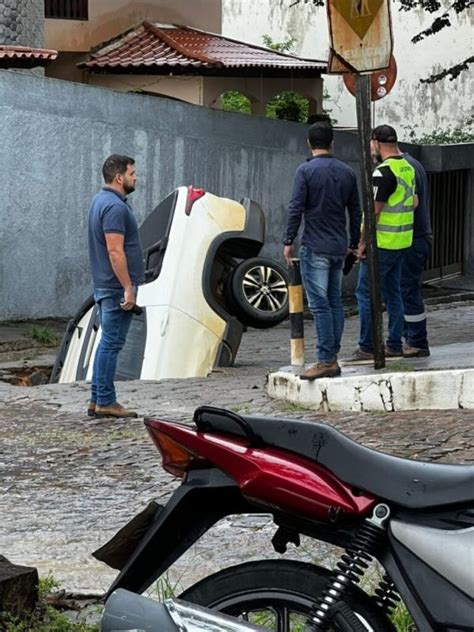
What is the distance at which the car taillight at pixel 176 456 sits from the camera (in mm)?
3826

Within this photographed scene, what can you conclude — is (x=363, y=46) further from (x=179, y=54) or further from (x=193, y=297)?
(x=179, y=54)

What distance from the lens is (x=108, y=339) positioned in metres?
9.95

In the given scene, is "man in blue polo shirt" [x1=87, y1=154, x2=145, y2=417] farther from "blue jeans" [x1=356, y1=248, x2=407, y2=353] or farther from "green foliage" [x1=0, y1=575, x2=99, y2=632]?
"green foliage" [x1=0, y1=575, x2=99, y2=632]

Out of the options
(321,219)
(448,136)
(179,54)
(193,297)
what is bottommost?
(193,297)

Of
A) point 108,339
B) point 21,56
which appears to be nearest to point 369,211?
point 108,339

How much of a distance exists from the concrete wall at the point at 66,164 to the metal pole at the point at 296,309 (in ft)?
24.5

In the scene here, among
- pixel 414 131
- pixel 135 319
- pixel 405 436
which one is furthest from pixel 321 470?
pixel 414 131

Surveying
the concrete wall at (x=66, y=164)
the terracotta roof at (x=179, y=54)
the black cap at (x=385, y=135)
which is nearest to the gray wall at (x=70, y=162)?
the concrete wall at (x=66, y=164)

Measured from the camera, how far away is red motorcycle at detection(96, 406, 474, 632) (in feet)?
11.5

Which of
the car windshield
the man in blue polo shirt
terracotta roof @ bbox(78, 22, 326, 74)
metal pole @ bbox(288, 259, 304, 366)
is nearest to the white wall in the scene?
terracotta roof @ bbox(78, 22, 326, 74)

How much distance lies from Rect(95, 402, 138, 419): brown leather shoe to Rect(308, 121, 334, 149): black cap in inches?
90.1

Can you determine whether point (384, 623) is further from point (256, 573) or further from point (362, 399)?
point (362, 399)

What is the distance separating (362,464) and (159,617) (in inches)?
26.0

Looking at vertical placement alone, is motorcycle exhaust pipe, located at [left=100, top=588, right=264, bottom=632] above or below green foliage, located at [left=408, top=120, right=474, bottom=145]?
below
